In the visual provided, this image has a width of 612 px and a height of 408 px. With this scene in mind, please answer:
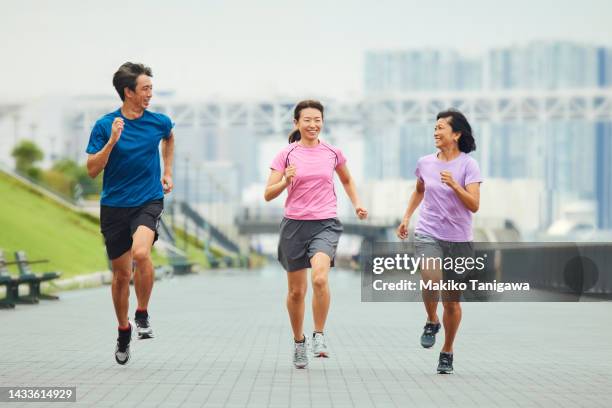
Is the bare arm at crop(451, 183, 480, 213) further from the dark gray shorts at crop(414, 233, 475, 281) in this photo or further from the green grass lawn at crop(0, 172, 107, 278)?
the green grass lawn at crop(0, 172, 107, 278)

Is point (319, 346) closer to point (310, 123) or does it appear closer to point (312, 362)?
point (312, 362)

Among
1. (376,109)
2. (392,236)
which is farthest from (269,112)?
(392,236)

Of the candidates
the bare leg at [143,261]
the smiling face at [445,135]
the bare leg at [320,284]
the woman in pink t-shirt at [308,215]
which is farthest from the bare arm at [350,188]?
the bare leg at [143,261]

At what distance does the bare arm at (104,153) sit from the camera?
9219 millimetres

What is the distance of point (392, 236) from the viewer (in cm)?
11281

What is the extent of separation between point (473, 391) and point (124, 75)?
328cm

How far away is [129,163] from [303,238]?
137 centimetres

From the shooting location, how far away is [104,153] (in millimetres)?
9305

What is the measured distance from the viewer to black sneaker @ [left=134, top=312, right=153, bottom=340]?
31.3 ft

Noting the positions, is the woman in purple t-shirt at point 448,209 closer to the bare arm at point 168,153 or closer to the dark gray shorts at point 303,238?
Result: the dark gray shorts at point 303,238

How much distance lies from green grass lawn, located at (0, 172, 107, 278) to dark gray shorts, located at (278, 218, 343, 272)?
83.5 ft

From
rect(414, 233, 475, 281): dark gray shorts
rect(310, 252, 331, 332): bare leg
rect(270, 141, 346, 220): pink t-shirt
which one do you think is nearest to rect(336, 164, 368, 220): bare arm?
rect(270, 141, 346, 220): pink t-shirt

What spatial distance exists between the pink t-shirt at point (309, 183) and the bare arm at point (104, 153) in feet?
4.08

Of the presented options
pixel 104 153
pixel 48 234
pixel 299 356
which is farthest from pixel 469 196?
pixel 48 234
